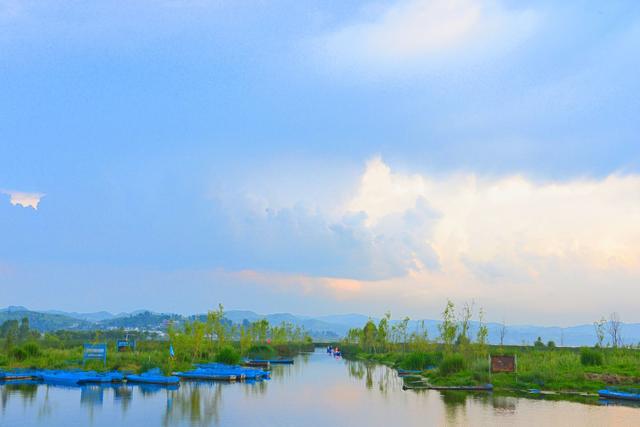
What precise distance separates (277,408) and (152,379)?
11.2m

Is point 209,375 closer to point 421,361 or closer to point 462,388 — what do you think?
point 462,388

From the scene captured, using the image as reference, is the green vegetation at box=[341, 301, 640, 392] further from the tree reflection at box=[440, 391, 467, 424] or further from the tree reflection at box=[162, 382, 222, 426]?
the tree reflection at box=[162, 382, 222, 426]

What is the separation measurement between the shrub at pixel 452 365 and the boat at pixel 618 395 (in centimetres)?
869

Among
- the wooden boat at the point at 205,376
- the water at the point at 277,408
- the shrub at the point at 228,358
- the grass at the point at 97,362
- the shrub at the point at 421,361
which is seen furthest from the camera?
the shrub at the point at 228,358

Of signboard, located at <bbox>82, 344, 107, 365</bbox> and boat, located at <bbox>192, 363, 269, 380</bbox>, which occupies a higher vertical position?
signboard, located at <bbox>82, 344, 107, 365</bbox>

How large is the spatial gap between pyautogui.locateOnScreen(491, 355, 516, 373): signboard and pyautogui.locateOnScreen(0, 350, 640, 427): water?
4.09m

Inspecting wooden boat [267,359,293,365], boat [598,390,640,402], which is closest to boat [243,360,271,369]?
wooden boat [267,359,293,365]

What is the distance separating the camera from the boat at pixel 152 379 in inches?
1308

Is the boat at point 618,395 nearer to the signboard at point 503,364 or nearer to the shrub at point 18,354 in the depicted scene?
the signboard at point 503,364

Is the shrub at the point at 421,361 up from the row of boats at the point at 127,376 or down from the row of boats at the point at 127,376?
up

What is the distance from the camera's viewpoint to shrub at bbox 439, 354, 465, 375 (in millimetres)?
34844

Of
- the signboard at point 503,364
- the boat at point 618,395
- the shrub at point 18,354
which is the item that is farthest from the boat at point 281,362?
the boat at point 618,395

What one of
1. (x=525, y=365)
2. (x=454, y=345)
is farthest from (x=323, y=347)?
(x=525, y=365)

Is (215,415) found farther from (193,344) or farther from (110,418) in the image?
(193,344)
